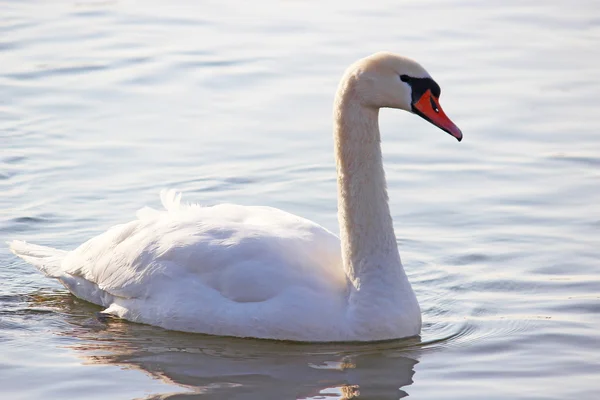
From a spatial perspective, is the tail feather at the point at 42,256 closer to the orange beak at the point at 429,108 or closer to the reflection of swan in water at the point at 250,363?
the reflection of swan in water at the point at 250,363

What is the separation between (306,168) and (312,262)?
3684mm

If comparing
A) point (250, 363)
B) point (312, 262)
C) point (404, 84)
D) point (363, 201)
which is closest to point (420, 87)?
point (404, 84)

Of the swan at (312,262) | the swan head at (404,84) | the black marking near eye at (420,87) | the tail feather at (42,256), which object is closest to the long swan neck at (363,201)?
the swan at (312,262)

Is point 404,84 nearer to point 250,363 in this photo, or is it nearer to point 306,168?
point 250,363

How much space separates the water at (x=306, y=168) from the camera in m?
8.38

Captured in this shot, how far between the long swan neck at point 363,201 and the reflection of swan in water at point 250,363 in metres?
0.52

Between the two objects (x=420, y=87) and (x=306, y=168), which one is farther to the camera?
(x=306, y=168)

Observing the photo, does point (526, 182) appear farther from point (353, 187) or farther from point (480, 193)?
point (353, 187)

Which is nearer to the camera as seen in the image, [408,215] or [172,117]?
[408,215]

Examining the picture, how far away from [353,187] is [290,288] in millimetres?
814

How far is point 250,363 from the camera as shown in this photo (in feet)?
27.7

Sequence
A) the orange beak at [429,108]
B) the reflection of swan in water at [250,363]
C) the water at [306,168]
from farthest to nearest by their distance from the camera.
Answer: the orange beak at [429,108] → the water at [306,168] → the reflection of swan in water at [250,363]

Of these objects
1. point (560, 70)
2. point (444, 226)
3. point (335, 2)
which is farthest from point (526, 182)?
point (335, 2)

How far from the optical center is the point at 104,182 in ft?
39.9
